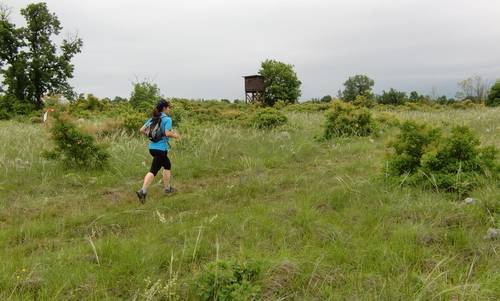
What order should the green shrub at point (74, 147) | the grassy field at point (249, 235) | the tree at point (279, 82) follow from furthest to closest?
the tree at point (279, 82), the green shrub at point (74, 147), the grassy field at point (249, 235)

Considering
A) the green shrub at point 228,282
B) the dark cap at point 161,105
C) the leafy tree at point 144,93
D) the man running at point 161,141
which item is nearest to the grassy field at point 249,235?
the green shrub at point 228,282

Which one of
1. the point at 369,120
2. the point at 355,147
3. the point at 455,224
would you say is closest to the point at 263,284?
the point at 455,224

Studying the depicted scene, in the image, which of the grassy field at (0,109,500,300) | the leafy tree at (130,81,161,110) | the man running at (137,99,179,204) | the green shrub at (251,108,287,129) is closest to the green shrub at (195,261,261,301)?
the grassy field at (0,109,500,300)

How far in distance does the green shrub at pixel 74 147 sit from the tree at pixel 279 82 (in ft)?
145

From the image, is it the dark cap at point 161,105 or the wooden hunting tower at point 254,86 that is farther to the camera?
the wooden hunting tower at point 254,86

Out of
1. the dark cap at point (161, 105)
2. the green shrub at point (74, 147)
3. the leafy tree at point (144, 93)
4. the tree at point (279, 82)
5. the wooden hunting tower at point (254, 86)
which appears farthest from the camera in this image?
the tree at point (279, 82)

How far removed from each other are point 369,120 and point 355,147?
300cm

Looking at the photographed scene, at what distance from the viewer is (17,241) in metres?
3.99

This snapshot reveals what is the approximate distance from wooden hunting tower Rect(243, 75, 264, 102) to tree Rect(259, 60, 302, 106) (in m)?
4.15

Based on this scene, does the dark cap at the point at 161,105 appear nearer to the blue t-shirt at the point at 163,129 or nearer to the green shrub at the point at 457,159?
the blue t-shirt at the point at 163,129

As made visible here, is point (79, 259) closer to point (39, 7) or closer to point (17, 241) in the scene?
point (17, 241)

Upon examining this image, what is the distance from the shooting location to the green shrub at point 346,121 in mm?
10902

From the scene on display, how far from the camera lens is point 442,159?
4977mm

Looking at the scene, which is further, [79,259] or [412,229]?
[412,229]
